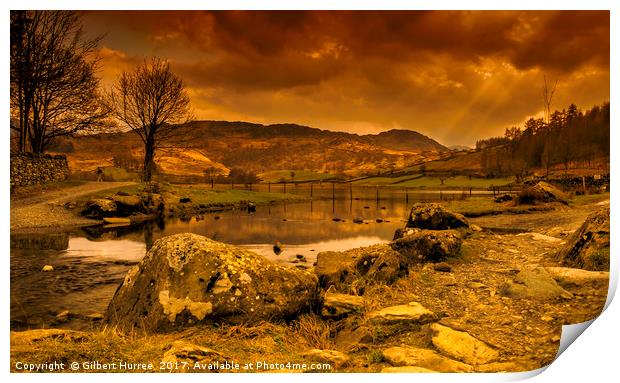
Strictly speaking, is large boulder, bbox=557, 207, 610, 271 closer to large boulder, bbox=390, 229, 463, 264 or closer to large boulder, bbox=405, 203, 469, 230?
large boulder, bbox=390, 229, 463, 264

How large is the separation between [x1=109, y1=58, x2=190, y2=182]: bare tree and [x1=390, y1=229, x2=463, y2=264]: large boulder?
4.79 meters

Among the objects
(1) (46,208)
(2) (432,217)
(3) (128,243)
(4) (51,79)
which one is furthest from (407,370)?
(4) (51,79)

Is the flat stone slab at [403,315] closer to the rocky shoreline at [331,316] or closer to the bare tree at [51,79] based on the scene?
the rocky shoreline at [331,316]

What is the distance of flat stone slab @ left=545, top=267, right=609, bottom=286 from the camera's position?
19.3ft

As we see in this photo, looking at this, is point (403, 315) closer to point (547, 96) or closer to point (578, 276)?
point (578, 276)

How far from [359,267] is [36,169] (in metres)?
6.11

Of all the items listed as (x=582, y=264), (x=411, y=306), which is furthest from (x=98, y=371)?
(x=582, y=264)

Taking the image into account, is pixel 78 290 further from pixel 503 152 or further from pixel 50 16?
pixel 503 152

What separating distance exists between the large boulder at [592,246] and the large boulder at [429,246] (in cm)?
186

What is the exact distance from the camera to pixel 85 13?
21.1 feet

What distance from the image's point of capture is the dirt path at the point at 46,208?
6830mm

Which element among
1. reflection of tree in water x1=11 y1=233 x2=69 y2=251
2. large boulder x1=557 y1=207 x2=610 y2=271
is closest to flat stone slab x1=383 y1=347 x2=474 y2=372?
large boulder x1=557 y1=207 x2=610 y2=271

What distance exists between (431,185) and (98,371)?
7.61m
